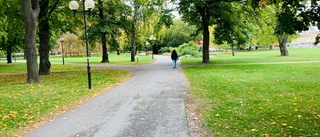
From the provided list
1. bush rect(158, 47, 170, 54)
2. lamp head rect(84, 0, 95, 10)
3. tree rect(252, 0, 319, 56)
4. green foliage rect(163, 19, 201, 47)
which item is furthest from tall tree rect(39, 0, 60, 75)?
green foliage rect(163, 19, 201, 47)

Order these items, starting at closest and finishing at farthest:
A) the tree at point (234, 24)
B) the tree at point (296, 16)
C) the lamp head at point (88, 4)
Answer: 1. the tree at point (296, 16)
2. the lamp head at point (88, 4)
3. the tree at point (234, 24)

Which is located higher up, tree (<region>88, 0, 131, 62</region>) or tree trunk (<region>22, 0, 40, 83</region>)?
tree (<region>88, 0, 131, 62</region>)

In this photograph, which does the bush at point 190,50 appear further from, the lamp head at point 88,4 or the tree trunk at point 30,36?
the lamp head at point 88,4

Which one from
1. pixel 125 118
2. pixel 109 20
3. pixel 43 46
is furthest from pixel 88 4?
pixel 109 20

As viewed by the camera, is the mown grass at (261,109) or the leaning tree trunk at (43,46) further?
the leaning tree trunk at (43,46)

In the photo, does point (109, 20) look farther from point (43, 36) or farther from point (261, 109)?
point (261, 109)

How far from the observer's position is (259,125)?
5.75 meters

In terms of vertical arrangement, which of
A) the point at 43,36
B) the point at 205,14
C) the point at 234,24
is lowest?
the point at 43,36

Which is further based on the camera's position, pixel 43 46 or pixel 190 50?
pixel 190 50

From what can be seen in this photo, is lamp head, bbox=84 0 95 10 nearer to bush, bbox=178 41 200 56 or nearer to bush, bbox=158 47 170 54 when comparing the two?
bush, bbox=178 41 200 56

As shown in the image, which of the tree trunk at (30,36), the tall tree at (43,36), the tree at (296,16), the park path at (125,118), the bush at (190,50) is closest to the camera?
the park path at (125,118)

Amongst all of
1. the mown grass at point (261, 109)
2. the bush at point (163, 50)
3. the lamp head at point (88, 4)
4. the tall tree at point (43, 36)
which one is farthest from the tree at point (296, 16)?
the bush at point (163, 50)

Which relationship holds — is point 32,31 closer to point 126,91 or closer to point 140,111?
point 126,91

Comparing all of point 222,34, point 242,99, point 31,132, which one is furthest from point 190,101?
point 222,34
